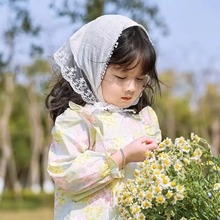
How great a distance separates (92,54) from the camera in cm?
249

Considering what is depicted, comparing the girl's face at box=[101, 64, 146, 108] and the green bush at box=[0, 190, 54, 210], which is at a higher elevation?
the girl's face at box=[101, 64, 146, 108]

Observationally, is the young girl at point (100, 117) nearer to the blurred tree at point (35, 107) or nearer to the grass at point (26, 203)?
the grass at point (26, 203)

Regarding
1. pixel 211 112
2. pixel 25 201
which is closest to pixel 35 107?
pixel 25 201

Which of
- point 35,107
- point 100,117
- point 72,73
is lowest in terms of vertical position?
point 35,107

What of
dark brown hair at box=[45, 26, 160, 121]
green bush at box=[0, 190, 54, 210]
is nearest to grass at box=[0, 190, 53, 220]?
green bush at box=[0, 190, 54, 210]

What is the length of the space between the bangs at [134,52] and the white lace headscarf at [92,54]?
21mm

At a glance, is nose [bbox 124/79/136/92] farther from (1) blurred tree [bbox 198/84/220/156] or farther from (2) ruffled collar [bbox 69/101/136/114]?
(1) blurred tree [bbox 198/84/220/156]

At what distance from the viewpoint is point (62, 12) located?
23.1 feet

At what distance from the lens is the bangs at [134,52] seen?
2.42 meters

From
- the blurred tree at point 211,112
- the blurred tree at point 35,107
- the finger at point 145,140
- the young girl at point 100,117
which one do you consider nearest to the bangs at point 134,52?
the young girl at point 100,117

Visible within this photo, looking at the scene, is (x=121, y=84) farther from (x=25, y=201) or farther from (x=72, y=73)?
(x=25, y=201)

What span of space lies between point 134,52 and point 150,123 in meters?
0.32

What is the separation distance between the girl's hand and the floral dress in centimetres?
6

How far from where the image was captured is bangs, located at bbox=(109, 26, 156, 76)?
2416 millimetres
